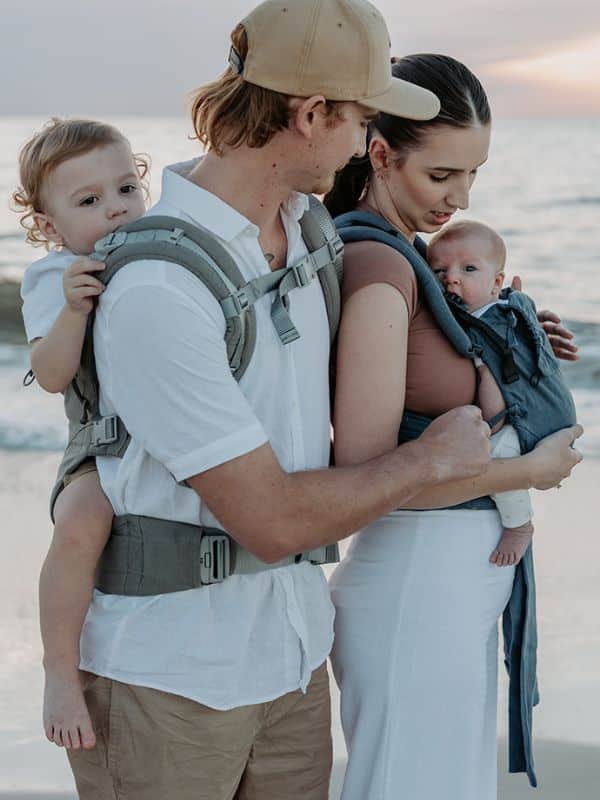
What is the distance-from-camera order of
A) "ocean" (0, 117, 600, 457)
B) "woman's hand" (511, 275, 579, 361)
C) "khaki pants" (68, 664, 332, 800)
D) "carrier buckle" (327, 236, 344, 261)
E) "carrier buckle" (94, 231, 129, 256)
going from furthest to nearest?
"ocean" (0, 117, 600, 457), "woman's hand" (511, 275, 579, 361), "carrier buckle" (327, 236, 344, 261), "khaki pants" (68, 664, 332, 800), "carrier buckle" (94, 231, 129, 256)

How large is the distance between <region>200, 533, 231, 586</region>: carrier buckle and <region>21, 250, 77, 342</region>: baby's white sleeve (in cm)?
49

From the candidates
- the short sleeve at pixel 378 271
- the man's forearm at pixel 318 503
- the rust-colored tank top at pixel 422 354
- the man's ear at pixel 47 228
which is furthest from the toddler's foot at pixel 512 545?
the man's ear at pixel 47 228

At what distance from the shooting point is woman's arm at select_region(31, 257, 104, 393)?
2.07m

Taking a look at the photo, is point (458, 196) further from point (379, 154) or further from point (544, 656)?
point (544, 656)

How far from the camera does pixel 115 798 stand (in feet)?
7.29

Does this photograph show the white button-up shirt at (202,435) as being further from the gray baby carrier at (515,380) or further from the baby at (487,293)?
the baby at (487,293)

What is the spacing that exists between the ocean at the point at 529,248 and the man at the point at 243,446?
106 cm

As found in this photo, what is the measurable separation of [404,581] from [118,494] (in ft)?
1.95

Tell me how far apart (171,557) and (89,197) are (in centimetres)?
77

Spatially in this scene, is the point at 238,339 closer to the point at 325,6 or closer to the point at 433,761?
the point at 325,6

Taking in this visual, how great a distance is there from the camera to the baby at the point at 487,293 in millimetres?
2461

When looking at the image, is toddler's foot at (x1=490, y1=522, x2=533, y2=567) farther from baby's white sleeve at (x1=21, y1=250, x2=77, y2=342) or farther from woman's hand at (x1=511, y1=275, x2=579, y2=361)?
baby's white sleeve at (x1=21, y1=250, x2=77, y2=342)

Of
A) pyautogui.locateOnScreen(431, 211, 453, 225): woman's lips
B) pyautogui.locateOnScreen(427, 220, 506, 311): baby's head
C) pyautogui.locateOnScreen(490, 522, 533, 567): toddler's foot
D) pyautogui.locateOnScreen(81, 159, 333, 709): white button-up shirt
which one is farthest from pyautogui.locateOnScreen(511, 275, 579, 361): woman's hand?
pyautogui.locateOnScreen(81, 159, 333, 709): white button-up shirt

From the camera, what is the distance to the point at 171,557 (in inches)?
83.6
